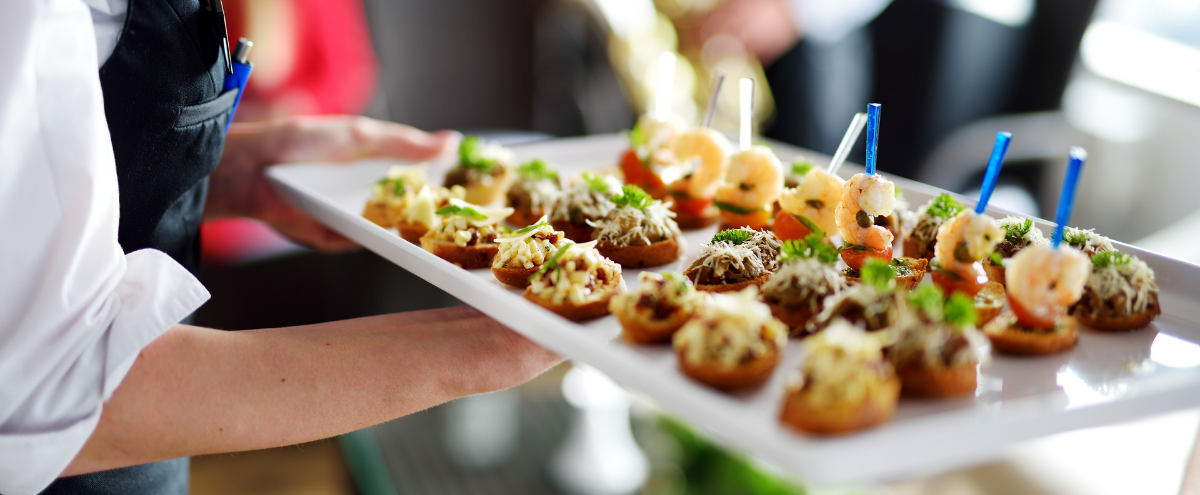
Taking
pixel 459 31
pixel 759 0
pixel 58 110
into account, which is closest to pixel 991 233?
pixel 58 110

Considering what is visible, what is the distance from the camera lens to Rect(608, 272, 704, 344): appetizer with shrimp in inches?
56.8

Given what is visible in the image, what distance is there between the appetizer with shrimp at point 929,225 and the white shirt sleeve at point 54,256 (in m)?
1.68

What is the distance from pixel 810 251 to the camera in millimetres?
1595

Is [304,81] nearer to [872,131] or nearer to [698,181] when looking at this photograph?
[698,181]

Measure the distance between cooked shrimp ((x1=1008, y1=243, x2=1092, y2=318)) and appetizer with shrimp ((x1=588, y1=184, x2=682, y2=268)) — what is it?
0.83 m

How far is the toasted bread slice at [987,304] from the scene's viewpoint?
158 centimetres

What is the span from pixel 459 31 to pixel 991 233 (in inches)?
220

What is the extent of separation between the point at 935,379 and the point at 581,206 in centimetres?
119

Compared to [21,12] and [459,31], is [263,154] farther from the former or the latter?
[459,31]

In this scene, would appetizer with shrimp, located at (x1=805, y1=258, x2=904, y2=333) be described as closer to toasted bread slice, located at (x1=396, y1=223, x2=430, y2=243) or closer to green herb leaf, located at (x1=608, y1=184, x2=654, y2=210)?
green herb leaf, located at (x1=608, y1=184, x2=654, y2=210)

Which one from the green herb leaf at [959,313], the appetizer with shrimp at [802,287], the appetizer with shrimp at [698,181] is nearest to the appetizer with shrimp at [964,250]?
the appetizer with shrimp at [802,287]

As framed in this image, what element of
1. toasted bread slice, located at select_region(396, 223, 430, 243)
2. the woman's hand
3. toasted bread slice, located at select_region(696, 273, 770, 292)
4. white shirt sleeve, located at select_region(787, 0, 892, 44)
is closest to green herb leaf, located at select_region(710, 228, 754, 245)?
toasted bread slice, located at select_region(696, 273, 770, 292)

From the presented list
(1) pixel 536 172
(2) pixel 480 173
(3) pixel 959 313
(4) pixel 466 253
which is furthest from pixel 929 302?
(2) pixel 480 173

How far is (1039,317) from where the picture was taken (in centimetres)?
142
